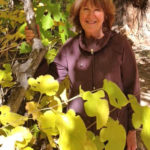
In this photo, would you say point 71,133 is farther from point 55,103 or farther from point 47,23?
point 47,23

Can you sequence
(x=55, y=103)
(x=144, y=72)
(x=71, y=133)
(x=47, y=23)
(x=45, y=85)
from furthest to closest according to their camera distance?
(x=144, y=72) < (x=47, y=23) < (x=55, y=103) < (x=45, y=85) < (x=71, y=133)

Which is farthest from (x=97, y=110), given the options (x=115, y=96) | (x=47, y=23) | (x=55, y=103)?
(x=47, y=23)

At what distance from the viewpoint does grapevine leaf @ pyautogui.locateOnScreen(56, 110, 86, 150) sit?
28.1 inches

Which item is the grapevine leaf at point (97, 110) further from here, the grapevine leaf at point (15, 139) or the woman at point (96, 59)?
the woman at point (96, 59)

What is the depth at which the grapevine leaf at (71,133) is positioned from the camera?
714mm

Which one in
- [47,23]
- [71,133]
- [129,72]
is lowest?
[129,72]

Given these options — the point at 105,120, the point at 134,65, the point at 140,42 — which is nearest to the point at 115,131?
the point at 105,120

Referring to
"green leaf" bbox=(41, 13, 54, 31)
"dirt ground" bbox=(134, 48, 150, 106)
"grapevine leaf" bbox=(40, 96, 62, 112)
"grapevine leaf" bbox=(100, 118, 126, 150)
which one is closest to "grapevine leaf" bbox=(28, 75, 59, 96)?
"grapevine leaf" bbox=(40, 96, 62, 112)

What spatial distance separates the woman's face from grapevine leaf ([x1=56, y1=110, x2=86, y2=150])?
1.05m

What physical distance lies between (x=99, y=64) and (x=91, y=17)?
32cm

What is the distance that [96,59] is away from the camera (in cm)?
171

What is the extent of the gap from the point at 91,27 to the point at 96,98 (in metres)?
1.00

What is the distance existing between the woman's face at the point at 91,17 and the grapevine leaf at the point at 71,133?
3.46 feet

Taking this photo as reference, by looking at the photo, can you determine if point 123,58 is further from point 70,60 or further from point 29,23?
point 29,23
